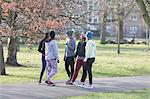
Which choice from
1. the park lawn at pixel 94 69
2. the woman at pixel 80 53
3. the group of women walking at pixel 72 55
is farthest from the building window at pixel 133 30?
the woman at pixel 80 53

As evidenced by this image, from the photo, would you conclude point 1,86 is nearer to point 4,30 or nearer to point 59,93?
point 59,93

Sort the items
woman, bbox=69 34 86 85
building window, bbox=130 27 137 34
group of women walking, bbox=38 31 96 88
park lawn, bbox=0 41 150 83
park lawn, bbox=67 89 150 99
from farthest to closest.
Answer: building window, bbox=130 27 137 34, park lawn, bbox=0 41 150 83, woman, bbox=69 34 86 85, group of women walking, bbox=38 31 96 88, park lawn, bbox=67 89 150 99

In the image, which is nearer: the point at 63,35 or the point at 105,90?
the point at 105,90

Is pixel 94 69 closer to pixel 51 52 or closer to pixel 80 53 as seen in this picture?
pixel 80 53

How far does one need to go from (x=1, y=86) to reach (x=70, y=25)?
10.7 metres

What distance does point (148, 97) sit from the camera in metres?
14.0

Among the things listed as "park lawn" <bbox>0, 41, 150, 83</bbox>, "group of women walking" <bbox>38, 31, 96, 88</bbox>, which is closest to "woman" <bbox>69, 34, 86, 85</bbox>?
"group of women walking" <bbox>38, 31, 96, 88</bbox>

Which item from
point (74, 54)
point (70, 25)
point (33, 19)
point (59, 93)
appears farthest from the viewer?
point (70, 25)

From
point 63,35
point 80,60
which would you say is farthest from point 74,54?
point 63,35

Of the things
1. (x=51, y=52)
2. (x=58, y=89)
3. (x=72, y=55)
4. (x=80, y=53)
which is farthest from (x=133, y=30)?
(x=58, y=89)

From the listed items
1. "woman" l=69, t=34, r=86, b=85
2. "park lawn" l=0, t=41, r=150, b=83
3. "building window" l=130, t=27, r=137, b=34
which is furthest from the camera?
"building window" l=130, t=27, r=137, b=34

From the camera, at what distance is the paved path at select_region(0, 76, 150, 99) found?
14445 millimetres

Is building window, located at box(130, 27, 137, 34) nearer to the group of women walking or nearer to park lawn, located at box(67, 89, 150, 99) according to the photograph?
the group of women walking

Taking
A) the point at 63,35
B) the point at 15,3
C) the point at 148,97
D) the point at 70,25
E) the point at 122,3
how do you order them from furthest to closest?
the point at 122,3 < the point at 70,25 < the point at 63,35 < the point at 15,3 < the point at 148,97
